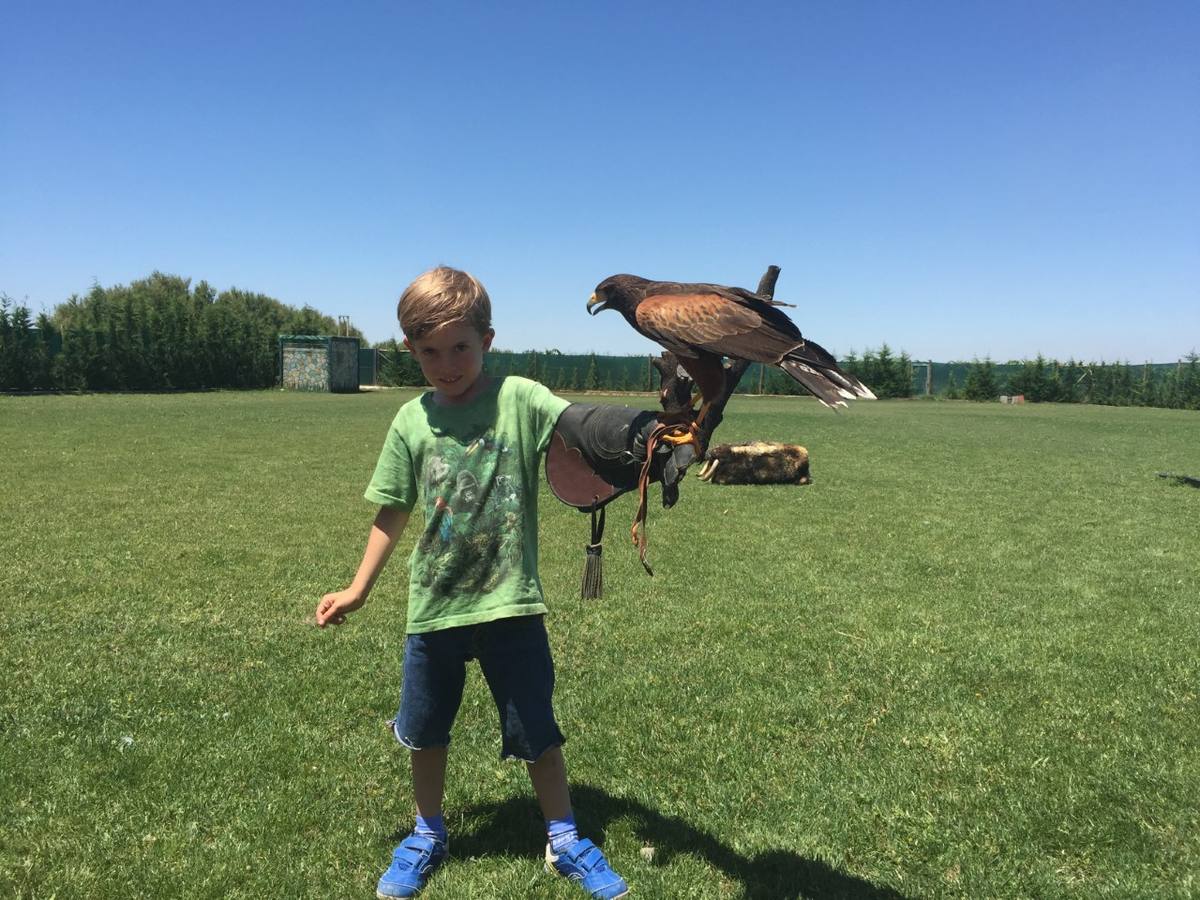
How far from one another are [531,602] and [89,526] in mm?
6698

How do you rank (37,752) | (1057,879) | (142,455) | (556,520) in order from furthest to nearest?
(142,455)
(556,520)
(37,752)
(1057,879)

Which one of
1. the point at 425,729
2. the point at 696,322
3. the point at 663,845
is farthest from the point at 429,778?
the point at 696,322

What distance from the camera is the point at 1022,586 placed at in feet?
20.6

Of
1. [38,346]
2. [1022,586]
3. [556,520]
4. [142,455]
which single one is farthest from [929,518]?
[38,346]

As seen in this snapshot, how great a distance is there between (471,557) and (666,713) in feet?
6.26

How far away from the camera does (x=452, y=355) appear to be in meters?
2.34

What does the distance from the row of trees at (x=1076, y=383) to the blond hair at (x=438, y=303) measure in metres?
44.6

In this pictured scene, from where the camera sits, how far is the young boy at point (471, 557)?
2.45 meters

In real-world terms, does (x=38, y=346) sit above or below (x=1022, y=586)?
above

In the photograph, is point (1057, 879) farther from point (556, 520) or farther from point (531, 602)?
point (556, 520)

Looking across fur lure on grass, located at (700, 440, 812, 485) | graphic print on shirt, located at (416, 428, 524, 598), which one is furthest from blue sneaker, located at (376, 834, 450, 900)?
fur lure on grass, located at (700, 440, 812, 485)

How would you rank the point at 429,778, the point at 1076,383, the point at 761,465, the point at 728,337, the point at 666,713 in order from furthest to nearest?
the point at 1076,383 → the point at 761,465 → the point at 666,713 → the point at 429,778 → the point at 728,337

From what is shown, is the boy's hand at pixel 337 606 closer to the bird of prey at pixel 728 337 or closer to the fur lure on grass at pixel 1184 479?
the bird of prey at pixel 728 337

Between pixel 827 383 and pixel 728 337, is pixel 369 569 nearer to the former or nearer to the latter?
pixel 728 337
